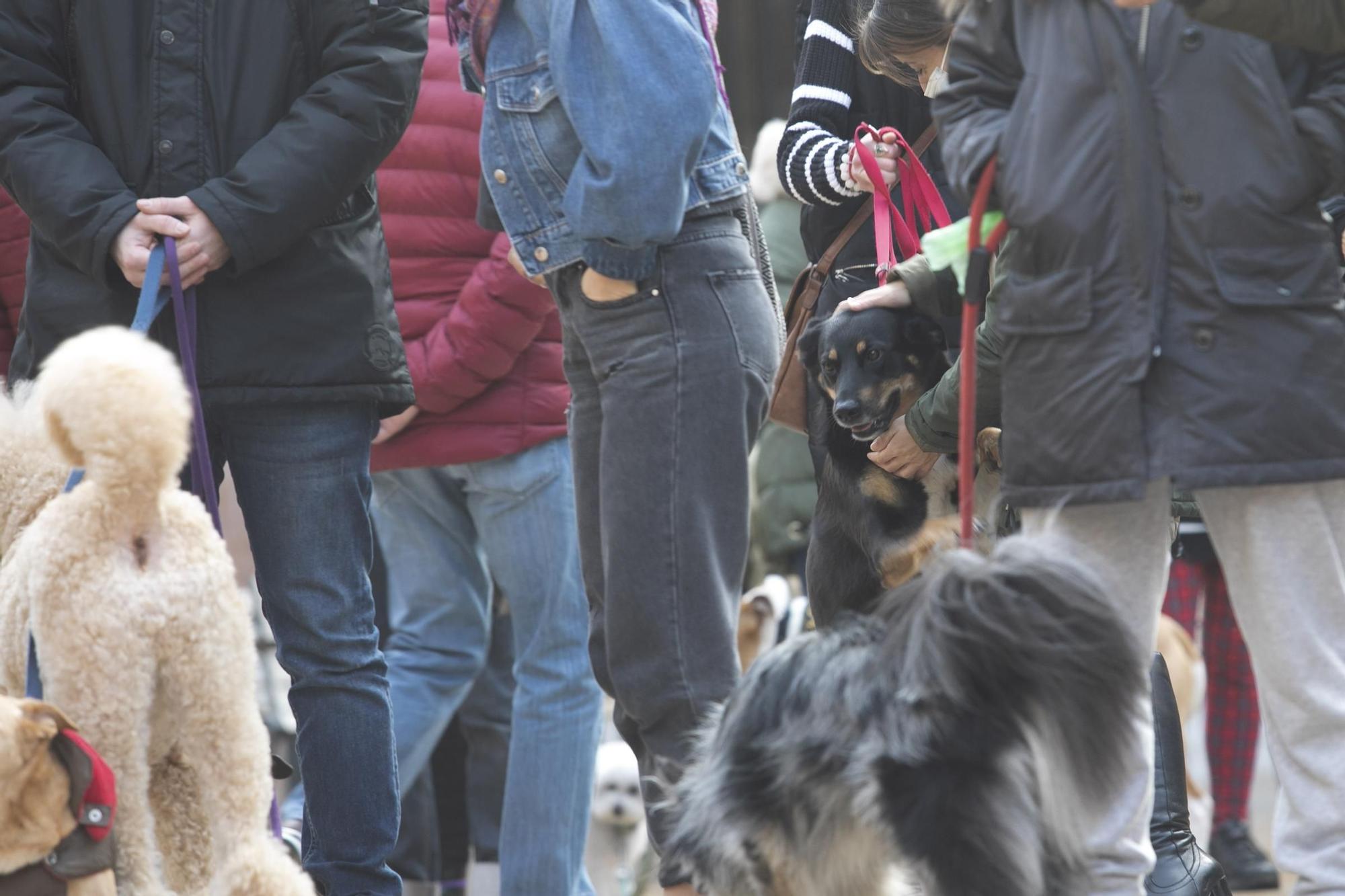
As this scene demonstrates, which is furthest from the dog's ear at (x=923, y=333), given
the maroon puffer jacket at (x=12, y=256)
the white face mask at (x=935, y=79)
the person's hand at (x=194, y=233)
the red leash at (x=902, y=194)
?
the maroon puffer jacket at (x=12, y=256)

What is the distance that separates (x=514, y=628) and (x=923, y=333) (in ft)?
4.37

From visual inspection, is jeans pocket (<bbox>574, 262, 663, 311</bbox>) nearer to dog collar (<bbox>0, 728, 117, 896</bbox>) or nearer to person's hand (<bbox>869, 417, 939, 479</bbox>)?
person's hand (<bbox>869, 417, 939, 479</bbox>)

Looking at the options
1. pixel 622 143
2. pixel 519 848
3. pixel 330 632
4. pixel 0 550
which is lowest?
pixel 519 848

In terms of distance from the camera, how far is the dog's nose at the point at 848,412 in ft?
11.4

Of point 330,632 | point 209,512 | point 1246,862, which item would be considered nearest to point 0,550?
point 209,512

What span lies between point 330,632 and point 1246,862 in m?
3.47

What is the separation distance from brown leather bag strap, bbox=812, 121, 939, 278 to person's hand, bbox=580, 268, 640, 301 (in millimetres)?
743

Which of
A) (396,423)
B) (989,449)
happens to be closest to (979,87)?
(989,449)

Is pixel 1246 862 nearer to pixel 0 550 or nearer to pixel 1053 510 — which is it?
pixel 1053 510

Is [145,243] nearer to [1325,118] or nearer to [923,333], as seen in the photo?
[923,333]

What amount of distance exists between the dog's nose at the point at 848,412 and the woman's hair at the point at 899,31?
707 millimetres

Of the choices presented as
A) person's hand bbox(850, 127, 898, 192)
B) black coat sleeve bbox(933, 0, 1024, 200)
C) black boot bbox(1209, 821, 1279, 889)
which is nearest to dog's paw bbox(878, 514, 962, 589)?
person's hand bbox(850, 127, 898, 192)

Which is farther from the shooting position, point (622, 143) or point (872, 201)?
point (872, 201)

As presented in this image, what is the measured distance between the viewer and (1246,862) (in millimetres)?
5324
